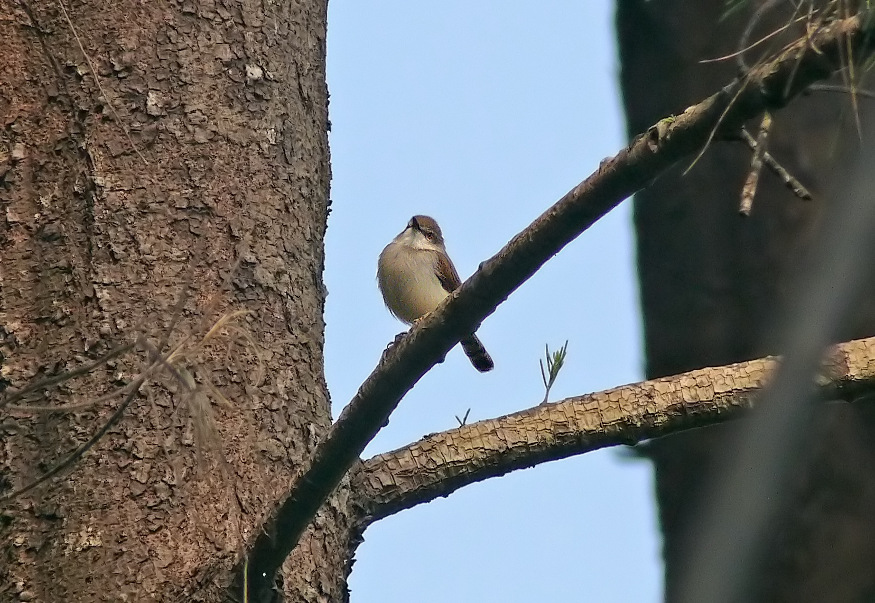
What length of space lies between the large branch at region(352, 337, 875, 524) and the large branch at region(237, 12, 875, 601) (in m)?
0.49

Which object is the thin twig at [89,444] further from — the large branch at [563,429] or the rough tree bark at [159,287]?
the large branch at [563,429]

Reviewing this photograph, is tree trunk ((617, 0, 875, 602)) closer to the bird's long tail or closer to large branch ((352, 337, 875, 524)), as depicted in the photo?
large branch ((352, 337, 875, 524))

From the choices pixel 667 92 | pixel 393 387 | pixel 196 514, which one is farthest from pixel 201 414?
pixel 667 92

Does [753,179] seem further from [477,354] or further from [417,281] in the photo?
[417,281]

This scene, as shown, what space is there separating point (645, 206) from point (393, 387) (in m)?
0.68

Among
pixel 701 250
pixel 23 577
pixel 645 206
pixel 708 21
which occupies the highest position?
pixel 708 21

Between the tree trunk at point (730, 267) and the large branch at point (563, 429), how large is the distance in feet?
0.22

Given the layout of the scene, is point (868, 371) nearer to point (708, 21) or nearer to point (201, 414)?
point (708, 21)

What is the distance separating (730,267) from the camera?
7.17ft

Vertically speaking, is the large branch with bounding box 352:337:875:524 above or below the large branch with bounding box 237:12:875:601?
above

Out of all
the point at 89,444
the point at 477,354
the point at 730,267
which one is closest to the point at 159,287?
the point at 89,444

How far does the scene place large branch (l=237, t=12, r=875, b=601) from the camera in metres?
1.58

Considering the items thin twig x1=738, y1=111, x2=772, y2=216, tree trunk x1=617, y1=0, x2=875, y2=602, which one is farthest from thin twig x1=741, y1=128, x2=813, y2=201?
tree trunk x1=617, y1=0, x2=875, y2=602

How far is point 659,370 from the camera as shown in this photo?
272cm
